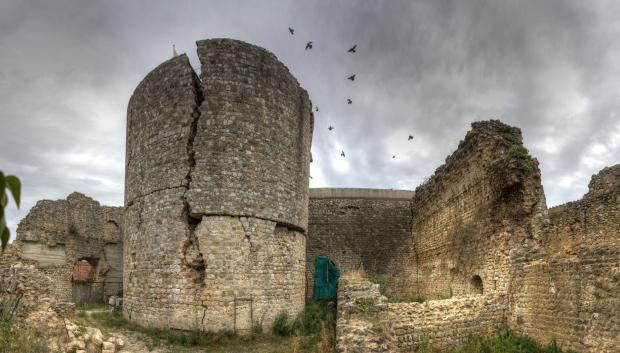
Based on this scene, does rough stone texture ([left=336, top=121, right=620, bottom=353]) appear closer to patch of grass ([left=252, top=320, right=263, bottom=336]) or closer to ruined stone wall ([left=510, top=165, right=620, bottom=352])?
ruined stone wall ([left=510, top=165, right=620, bottom=352])

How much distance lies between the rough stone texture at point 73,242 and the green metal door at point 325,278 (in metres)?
8.76

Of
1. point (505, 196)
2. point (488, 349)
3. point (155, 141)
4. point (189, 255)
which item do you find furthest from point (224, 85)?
point (488, 349)

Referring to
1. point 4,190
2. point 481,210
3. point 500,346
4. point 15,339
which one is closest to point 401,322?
point 500,346

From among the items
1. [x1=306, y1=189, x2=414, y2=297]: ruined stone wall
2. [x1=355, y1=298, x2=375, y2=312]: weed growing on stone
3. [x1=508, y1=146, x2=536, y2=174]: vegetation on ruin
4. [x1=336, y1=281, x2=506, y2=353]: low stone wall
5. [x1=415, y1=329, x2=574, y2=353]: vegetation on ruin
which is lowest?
[x1=415, y1=329, x2=574, y2=353]: vegetation on ruin

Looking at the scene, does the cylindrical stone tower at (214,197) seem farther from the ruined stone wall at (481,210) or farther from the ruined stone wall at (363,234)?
the ruined stone wall at (363,234)

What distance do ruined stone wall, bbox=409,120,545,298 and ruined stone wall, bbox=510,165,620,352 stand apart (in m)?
0.57

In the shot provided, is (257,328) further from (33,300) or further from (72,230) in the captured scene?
(72,230)

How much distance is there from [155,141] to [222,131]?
1844mm

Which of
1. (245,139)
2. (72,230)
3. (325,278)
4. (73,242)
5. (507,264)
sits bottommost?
(325,278)

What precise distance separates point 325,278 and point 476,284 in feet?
24.5

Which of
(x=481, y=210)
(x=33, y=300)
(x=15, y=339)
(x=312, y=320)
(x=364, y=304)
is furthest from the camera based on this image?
(x=312, y=320)

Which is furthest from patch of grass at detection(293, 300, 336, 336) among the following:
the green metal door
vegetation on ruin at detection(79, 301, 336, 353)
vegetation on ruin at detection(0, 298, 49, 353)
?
vegetation on ruin at detection(0, 298, 49, 353)

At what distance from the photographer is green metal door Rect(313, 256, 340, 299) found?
1661 cm

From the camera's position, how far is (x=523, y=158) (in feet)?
30.9
